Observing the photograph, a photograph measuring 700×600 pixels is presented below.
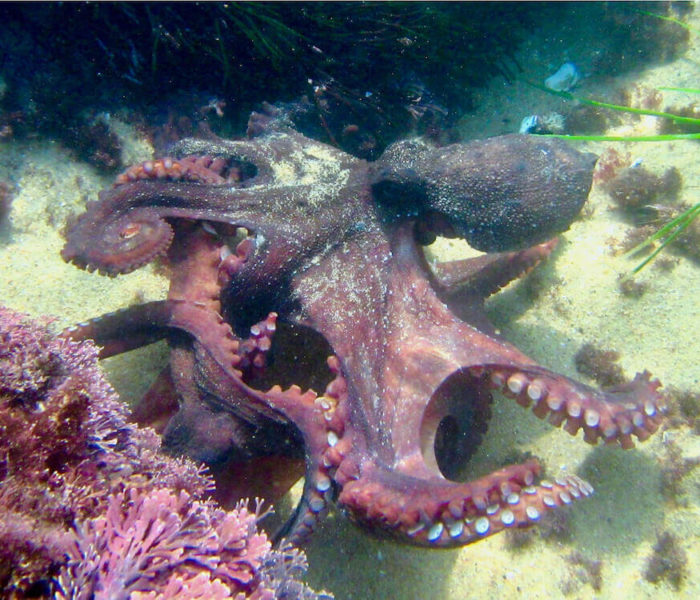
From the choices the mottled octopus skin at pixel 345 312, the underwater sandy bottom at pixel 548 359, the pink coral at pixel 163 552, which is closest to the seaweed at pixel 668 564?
the underwater sandy bottom at pixel 548 359

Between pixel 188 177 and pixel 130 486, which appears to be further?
pixel 188 177

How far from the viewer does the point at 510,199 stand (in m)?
3.71

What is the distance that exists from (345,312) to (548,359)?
232 cm

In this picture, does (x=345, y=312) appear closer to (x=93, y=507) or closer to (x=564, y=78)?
(x=93, y=507)

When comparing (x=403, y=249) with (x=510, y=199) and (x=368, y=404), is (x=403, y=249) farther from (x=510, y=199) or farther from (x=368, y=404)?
(x=368, y=404)

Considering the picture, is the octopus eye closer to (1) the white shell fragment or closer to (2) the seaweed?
(2) the seaweed

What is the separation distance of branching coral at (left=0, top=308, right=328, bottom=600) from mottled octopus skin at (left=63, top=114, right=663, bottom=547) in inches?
17.0

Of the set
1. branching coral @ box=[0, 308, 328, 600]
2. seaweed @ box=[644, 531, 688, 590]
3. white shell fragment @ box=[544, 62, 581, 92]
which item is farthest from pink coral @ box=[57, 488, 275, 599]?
white shell fragment @ box=[544, 62, 581, 92]

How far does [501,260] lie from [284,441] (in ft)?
8.40

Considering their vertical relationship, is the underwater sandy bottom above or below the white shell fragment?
below

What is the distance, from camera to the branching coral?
1.96 meters

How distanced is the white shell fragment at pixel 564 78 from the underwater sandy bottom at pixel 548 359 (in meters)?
1.38

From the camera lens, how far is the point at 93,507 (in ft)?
7.35

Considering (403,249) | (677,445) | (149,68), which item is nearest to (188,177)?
(403,249)
